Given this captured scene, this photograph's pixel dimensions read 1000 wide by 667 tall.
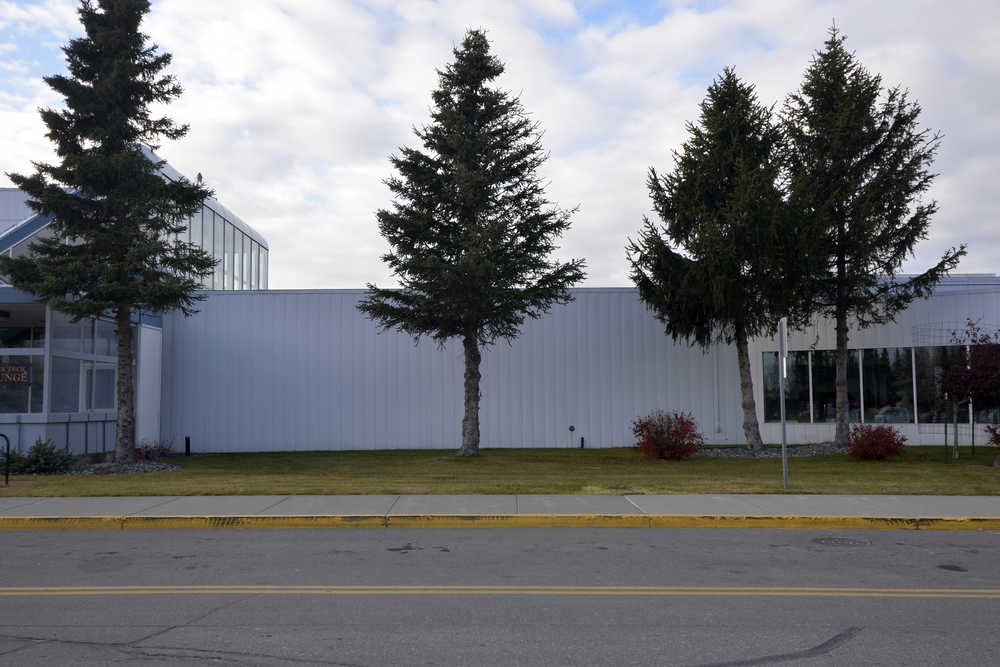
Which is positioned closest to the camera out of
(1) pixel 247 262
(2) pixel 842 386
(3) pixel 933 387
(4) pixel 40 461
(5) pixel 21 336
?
(4) pixel 40 461

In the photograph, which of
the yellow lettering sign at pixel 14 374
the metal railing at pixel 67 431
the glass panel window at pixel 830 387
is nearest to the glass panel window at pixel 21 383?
the yellow lettering sign at pixel 14 374

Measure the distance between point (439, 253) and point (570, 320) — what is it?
684cm

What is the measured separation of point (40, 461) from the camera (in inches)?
723

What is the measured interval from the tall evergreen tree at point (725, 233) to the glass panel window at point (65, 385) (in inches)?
591

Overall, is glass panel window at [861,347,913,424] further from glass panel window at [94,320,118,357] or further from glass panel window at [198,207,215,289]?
glass panel window at [198,207,215,289]

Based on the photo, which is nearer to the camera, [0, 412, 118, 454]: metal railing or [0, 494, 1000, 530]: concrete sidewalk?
[0, 494, 1000, 530]: concrete sidewalk

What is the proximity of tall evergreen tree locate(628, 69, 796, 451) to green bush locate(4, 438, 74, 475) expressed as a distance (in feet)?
49.6

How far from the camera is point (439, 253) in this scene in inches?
880

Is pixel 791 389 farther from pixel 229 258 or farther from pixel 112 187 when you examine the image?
pixel 229 258

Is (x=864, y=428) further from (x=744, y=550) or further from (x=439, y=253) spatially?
(x=744, y=550)

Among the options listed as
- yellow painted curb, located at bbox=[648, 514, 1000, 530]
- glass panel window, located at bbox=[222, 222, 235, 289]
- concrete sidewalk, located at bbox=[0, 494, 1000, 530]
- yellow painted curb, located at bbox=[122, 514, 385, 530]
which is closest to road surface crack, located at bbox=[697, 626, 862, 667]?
yellow painted curb, located at bbox=[648, 514, 1000, 530]

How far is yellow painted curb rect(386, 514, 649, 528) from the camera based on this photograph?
11391mm

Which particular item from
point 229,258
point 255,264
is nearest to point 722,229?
point 229,258

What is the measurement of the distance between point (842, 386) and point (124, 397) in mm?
19021
